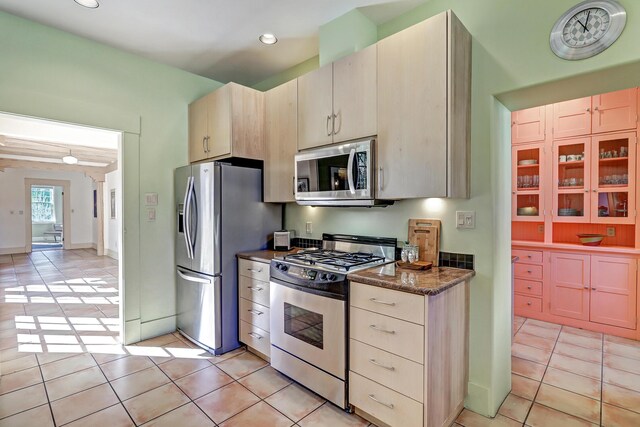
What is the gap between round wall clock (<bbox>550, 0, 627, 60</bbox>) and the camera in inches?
62.4

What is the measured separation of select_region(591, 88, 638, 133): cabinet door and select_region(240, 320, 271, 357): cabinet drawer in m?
3.98

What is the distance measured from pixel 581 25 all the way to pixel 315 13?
174 cm

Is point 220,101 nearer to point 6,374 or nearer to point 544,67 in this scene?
point 544,67

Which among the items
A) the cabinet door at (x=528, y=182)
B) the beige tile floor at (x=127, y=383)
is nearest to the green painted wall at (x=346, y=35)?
the cabinet door at (x=528, y=182)

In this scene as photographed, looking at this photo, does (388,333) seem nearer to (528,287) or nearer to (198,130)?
(198,130)

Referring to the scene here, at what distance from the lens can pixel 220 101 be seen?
2.98 meters

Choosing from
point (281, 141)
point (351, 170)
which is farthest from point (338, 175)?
point (281, 141)

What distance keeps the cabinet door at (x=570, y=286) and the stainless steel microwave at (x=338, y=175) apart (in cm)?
249

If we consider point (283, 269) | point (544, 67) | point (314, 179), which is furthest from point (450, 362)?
point (544, 67)

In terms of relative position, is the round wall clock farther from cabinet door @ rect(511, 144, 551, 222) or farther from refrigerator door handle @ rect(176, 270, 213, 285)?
refrigerator door handle @ rect(176, 270, 213, 285)

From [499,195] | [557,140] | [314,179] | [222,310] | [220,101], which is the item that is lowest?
[222,310]

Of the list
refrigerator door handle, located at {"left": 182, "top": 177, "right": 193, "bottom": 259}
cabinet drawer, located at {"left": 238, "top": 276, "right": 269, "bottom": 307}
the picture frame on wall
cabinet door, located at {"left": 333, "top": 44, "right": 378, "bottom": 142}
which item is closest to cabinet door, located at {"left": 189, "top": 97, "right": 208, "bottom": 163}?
refrigerator door handle, located at {"left": 182, "top": 177, "right": 193, "bottom": 259}

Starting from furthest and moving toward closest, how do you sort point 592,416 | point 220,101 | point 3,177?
point 3,177 → point 220,101 → point 592,416

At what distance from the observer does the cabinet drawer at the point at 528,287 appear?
11.9 feet
